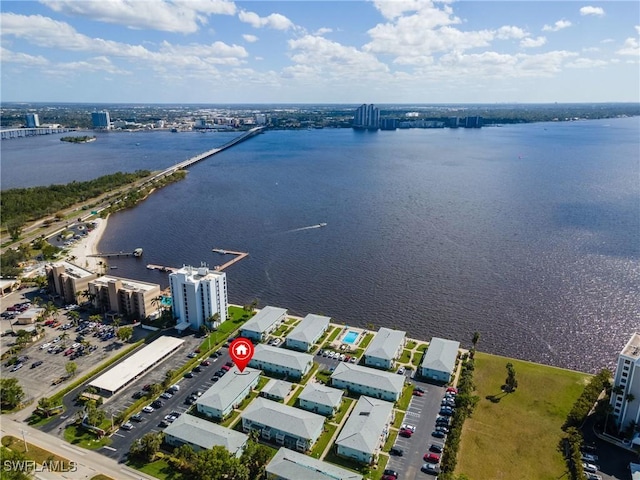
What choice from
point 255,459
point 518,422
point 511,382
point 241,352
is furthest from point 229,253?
point 518,422

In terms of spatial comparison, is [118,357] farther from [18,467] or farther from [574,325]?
[574,325]

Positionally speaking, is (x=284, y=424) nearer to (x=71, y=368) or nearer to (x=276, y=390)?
(x=276, y=390)

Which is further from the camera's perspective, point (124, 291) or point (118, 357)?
point (124, 291)

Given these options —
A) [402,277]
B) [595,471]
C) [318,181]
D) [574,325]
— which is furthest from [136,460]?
[318,181]

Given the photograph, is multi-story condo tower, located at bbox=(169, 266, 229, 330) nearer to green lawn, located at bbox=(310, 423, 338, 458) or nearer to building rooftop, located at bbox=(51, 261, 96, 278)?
building rooftop, located at bbox=(51, 261, 96, 278)

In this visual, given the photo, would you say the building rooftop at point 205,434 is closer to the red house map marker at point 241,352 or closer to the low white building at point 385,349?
the red house map marker at point 241,352
